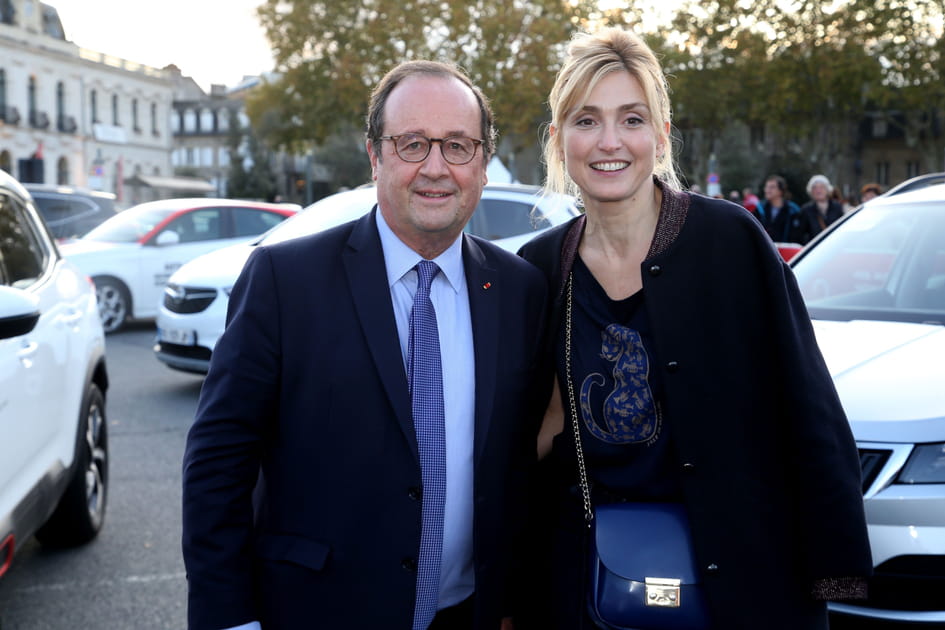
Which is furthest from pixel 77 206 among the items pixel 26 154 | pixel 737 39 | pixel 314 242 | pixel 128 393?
pixel 26 154

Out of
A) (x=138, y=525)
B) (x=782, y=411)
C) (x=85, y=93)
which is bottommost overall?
(x=138, y=525)

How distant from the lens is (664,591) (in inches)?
88.5

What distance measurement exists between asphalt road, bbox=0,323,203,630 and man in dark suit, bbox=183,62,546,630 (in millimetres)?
2262

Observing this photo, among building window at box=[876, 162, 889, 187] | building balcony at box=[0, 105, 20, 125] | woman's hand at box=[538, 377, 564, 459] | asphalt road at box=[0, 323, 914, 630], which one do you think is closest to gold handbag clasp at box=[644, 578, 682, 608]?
woman's hand at box=[538, 377, 564, 459]

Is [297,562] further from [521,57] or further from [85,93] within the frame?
[85,93]

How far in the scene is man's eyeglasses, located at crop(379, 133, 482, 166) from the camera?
7.63 feet

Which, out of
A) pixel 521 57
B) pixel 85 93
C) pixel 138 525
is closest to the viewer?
pixel 138 525

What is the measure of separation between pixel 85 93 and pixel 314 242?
6926 cm

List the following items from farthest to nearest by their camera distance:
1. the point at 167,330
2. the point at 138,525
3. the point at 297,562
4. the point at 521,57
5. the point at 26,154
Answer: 1. the point at 26,154
2. the point at 521,57
3. the point at 167,330
4. the point at 138,525
5. the point at 297,562

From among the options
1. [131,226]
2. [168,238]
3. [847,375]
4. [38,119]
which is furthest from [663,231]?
[38,119]

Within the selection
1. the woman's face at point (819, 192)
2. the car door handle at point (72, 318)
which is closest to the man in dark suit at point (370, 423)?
the car door handle at point (72, 318)

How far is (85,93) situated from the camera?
215 ft

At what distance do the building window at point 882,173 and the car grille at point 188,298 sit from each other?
6553cm

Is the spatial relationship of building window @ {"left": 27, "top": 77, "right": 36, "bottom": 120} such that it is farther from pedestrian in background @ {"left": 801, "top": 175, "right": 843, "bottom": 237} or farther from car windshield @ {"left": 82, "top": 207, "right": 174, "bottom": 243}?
pedestrian in background @ {"left": 801, "top": 175, "right": 843, "bottom": 237}
